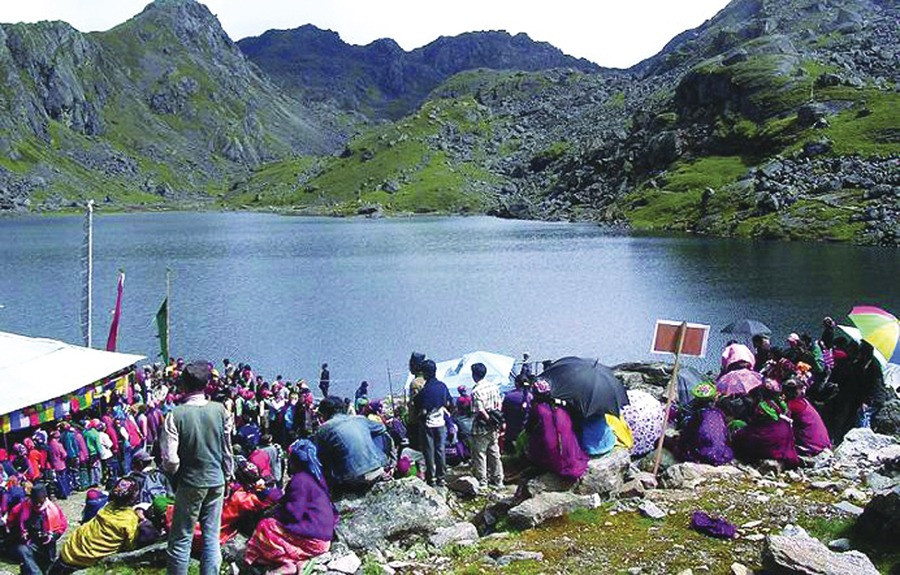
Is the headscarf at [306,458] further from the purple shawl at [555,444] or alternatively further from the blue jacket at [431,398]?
the blue jacket at [431,398]

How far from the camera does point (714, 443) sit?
15.8m

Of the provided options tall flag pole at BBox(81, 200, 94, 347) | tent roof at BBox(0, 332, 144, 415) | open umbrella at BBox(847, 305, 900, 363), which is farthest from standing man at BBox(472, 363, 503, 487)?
tall flag pole at BBox(81, 200, 94, 347)

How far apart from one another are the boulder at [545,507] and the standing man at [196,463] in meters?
4.67

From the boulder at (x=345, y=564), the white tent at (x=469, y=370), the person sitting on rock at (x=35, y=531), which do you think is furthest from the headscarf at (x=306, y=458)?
the white tent at (x=469, y=370)

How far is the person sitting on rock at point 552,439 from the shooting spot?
544 inches

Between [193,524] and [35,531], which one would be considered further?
[35,531]

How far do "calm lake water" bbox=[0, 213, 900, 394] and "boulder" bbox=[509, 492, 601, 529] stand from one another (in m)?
31.4

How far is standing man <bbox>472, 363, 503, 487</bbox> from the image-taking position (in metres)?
16.0

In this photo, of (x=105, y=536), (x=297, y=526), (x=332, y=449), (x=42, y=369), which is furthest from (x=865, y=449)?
(x=42, y=369)

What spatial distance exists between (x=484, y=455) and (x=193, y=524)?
682 cm

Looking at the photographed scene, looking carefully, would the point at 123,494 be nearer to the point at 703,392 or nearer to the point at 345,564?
the point at 345,564

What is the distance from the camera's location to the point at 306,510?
456 inches

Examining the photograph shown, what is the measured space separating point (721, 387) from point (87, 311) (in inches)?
1083

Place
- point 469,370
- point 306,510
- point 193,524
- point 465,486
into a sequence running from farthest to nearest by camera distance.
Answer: point 469,370 < point 465,486 < point 306,510 < point 193,524
